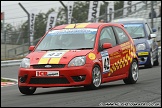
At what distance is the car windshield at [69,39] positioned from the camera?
11.0 meters

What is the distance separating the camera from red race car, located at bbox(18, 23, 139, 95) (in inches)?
397

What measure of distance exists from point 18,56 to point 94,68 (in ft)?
60.7

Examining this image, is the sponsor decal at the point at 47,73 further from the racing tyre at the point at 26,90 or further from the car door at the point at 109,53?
the car door at the point at 109,53

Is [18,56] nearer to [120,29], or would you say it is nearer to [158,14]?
[158,14]

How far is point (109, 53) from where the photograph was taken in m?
11.2

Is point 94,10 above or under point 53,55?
above

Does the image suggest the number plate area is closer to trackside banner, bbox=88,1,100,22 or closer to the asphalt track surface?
the asphalt track surface

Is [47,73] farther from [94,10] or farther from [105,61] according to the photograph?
[94,10]

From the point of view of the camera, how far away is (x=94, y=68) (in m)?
10.4

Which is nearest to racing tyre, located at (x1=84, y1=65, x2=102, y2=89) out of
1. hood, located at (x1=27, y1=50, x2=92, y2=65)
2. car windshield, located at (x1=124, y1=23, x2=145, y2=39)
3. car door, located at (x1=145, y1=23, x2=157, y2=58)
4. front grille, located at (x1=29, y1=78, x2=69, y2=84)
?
hood, located at (x1=27, y1=50, x2=92, y2=65)

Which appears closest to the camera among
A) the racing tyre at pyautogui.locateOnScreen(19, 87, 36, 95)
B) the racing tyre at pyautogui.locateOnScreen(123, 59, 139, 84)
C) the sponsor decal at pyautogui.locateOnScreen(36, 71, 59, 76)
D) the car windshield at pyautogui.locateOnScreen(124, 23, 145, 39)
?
the sponsor decal at pyautogui.locateOnScreen(36, 71, 59, 76)

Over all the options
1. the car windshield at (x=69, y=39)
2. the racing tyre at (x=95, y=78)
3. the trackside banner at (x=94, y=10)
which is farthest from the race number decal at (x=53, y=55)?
the trackside banner at (x=94, y=10)

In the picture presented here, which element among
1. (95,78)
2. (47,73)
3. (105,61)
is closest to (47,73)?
(47,73)

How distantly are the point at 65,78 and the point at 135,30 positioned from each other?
27.8 feet
